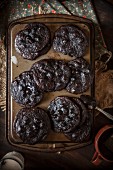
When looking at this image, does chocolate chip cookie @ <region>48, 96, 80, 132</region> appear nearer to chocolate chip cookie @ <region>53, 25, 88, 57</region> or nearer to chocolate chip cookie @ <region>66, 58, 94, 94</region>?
chocolate chip cookie @ <region>66, 58, 94, 94</region>

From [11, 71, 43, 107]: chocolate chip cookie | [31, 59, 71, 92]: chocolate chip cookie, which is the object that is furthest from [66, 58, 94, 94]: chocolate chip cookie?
[11, 71, 43, 107]: chocolate chip cookie

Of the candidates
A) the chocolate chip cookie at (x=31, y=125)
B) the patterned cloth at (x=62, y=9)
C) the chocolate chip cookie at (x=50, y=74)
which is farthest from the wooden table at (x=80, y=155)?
the chocolate chip cookie at (x=50, y=74)

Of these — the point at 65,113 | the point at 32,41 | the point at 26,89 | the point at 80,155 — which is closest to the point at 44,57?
the point at 32,41

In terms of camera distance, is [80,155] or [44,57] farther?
[80,155]

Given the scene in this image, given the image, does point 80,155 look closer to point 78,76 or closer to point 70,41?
point 78,76

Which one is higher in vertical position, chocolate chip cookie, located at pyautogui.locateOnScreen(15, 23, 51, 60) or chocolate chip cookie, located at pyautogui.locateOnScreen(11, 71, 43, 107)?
chocolate chip cookie, located at pyautogui.locateOnScreen(15, 23, 51, 60)

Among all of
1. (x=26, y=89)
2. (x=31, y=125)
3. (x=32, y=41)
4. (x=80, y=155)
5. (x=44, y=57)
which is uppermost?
(x=32, y=41)
